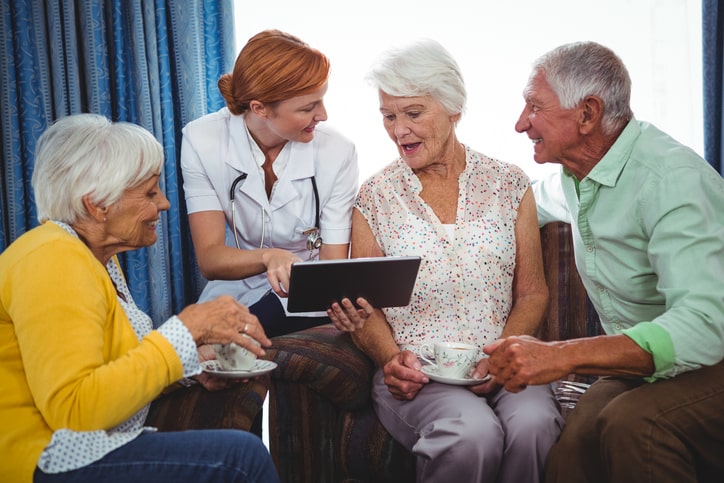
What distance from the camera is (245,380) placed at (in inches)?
68.9

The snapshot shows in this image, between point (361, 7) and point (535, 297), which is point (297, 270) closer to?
point (535, 297)

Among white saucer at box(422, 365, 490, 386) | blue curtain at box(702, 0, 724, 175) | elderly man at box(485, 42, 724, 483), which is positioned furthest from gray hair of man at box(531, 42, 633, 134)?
blue curtain at box(702, 0, 724, 175)

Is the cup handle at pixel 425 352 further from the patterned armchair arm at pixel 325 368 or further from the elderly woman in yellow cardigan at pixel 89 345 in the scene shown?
the elderly woman in yellow cardigan at pixel 89 345

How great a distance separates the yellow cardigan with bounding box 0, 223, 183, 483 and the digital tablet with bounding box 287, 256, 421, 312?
1.54 ft

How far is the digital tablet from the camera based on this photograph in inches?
68.6

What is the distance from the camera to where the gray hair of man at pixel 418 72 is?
2039mm

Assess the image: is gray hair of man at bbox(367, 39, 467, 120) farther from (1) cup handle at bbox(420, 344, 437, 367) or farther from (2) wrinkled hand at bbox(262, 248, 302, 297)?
(1) cup handle at bbox(420, 344, 437, 367)

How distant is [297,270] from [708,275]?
88cm

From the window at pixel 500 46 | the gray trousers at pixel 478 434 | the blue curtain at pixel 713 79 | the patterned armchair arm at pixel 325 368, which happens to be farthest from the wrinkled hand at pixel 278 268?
the blue curtain at pixel 713 79

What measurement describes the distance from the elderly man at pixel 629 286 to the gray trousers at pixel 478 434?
0.20 feet

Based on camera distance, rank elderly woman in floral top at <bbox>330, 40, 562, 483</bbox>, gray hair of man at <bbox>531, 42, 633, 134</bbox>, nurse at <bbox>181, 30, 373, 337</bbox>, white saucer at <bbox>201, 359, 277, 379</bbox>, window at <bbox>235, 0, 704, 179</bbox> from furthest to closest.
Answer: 1. window at <bbox>235, 0, 704, 179</bbox>
2. nurse at <bbox>181, 30, 373, 337</bbox>
3. elderly woman in floral top at <bbox>330, 40, 562, 483</bbox>
4. gray hair of man at <bbox>531, 42, 633, 134</bbox>
5. white saucer at <bbox>201, 359, 277, 379</bbox>

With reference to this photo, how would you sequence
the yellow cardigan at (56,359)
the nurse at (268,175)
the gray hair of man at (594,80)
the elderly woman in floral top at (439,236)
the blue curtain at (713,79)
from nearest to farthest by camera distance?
the yellow cardigan at (56,359), the gray hair of man at (594,80), the elderly woman in floral top at (439,236), the nurse at (268,175), the blue curtain at (713,79)

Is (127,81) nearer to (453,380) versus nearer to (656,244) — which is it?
(453,380)

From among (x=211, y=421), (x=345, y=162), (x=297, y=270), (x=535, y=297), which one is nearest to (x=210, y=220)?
(x=345, y=162)
